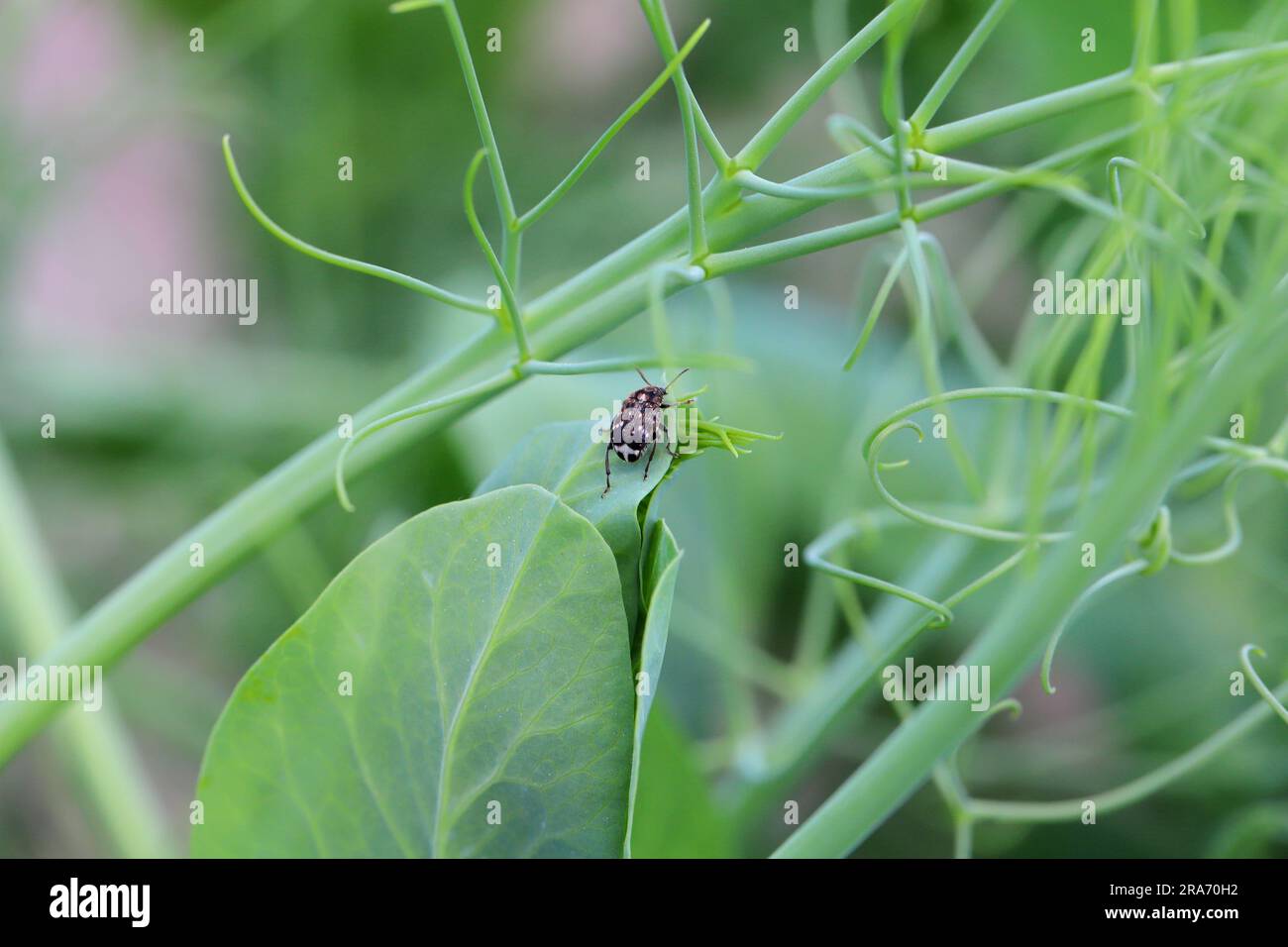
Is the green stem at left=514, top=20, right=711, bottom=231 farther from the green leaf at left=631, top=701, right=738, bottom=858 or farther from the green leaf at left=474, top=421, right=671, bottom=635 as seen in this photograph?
the green leaf at left=631, top=701, right=738, bottom=858

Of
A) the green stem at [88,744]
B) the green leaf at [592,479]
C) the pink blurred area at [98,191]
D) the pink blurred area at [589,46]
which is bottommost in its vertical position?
the green stem at [88,744]

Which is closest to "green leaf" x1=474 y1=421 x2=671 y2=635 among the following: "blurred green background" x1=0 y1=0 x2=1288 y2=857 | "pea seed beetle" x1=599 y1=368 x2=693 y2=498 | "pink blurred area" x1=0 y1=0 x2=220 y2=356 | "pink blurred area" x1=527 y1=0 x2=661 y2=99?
"pea seed beetle" x1=599 y1=368 x2=693 y2=498

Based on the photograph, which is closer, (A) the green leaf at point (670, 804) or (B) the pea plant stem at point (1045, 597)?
(B) the pea plant stem at point (1045, 597)

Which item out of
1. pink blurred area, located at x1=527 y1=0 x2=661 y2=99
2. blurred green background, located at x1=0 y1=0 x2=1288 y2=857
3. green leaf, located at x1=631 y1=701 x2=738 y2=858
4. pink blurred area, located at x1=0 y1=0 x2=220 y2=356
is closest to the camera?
green leaf, located at x1=631 y1=701 x2=738 y2=858

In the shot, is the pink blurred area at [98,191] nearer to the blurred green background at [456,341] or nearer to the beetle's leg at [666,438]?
the blurred green background at [456,341]

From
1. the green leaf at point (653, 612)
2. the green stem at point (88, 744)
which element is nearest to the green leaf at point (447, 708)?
the green leaf at point (653, 612)

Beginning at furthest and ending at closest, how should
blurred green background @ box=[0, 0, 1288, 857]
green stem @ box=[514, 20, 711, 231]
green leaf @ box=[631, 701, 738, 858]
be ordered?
1. blurred green background @ box=[0, 0, 1288, 857]
2. green leaf @ box=[631, 701, 738, 858]
3. green stem @ box=[514, 20, 711, 231]

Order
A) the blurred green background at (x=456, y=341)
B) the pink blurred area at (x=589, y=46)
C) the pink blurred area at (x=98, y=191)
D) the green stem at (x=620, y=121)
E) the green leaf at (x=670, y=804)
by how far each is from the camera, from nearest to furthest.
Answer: the green stem at (x=620, y=121) → the green leaf at (x=670, y=804) → the blurred green background at (x=456, y=341) → the pink blurred area at (x=98, y=191) → the pink blurred area at (x=589, y=46)
